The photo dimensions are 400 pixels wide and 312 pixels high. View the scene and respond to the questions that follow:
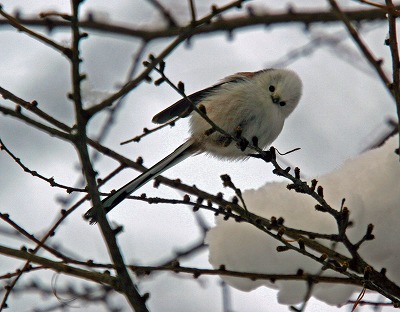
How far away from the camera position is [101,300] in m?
3.37

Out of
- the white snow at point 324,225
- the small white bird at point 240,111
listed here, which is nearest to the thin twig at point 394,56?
the white snow at point 324,225

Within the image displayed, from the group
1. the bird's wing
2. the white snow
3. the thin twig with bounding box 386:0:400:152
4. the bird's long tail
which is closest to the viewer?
the thin twig with bounding box 386:0:400:152

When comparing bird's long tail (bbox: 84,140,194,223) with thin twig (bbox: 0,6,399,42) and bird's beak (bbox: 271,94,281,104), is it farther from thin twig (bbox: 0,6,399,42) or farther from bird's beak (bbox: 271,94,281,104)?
thin twig (bbox: 0,6,399,42)

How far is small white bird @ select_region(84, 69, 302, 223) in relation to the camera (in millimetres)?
2787

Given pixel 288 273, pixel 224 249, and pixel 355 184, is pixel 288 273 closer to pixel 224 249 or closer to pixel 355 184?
pixel 224 249

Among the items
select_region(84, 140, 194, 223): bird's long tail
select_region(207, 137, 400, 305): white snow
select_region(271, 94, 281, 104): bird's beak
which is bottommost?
select_region(207, 137, 400, 305): white snow

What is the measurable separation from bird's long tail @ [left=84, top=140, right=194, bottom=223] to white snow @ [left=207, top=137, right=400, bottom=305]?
367mm

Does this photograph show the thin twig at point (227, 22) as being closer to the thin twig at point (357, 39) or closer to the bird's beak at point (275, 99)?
the bird's beak at point (275, 99)

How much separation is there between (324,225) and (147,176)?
0.73 metres

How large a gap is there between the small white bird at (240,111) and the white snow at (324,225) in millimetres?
447

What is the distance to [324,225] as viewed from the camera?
7.73ft

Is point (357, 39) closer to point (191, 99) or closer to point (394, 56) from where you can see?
point (394, 56)

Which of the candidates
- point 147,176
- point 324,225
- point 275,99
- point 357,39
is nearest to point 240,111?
point 275,99

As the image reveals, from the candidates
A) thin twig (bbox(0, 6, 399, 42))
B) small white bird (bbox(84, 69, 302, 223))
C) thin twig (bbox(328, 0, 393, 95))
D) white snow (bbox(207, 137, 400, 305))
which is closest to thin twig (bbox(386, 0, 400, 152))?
thin twig (bbox(328, 0, 393, 95))
